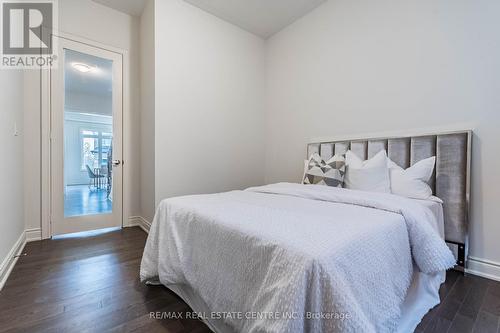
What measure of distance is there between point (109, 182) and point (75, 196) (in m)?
0.40

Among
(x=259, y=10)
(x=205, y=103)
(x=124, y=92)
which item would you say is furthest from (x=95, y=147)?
(x=259, y=10)

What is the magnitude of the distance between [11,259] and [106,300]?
1.21 metres

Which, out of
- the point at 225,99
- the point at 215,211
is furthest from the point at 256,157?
the point at 215,211

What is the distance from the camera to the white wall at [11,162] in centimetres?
176

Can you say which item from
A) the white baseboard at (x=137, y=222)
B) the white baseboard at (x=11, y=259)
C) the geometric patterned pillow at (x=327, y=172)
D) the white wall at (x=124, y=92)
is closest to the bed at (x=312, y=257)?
the geometric patterned pillow at (x=327, y=172)

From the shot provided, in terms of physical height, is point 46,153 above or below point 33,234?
above

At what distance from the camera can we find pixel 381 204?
1370 millimetres

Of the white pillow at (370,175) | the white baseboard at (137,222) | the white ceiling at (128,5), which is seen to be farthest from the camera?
the white baseboard at (137,222)

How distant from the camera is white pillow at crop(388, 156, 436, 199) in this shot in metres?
1.86

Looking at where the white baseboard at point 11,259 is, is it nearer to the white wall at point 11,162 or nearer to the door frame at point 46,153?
the white wall at point 11,162

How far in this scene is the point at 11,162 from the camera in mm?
2000

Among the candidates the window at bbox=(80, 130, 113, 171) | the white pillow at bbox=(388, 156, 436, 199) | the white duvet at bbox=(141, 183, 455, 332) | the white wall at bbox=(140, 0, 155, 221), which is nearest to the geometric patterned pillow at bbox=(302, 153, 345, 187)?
the white pillow at bbox=(388, 156, 436, 199)

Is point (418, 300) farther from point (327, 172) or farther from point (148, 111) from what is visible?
point (148, 111)

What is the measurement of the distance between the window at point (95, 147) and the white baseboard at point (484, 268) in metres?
4.03
